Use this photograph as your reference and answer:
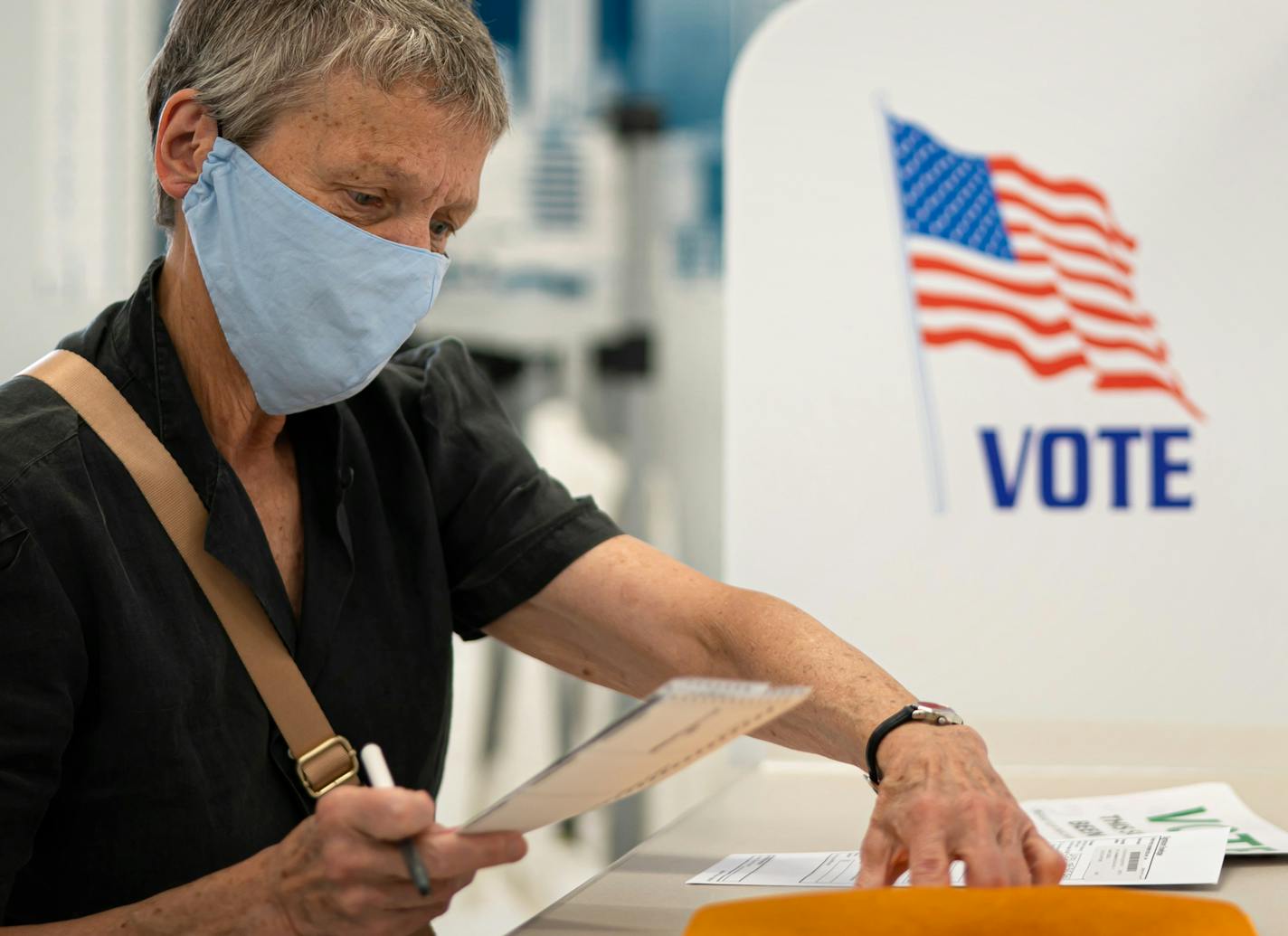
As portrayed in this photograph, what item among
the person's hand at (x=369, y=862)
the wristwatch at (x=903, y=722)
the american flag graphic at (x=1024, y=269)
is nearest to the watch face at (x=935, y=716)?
the wristwatch at (x=903, y=722)

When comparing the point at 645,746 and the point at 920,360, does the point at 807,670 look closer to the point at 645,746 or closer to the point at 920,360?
the point at 645,746

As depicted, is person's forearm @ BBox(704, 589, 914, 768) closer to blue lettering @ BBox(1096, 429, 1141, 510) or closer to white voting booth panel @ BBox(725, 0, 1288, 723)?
white voting booth panel @ BBox(725, 0, 1288, 723)

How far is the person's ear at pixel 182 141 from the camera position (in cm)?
119

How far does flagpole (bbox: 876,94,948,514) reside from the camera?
175 centimetres

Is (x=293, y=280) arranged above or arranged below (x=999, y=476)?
above

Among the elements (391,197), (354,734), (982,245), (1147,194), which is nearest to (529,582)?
(354,734)

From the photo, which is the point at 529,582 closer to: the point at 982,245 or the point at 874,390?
the point at 874,390

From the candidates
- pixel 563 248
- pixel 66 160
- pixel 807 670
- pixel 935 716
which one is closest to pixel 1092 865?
pixel 935 716

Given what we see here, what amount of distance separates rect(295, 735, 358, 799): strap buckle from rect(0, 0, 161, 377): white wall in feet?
7.67

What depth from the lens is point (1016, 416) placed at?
5.67ft

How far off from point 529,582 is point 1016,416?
0.64 m

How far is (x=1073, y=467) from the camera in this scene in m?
1.71

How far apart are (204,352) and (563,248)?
2.31 m

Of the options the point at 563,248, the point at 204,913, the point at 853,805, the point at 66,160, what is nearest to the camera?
the point at 204,913
